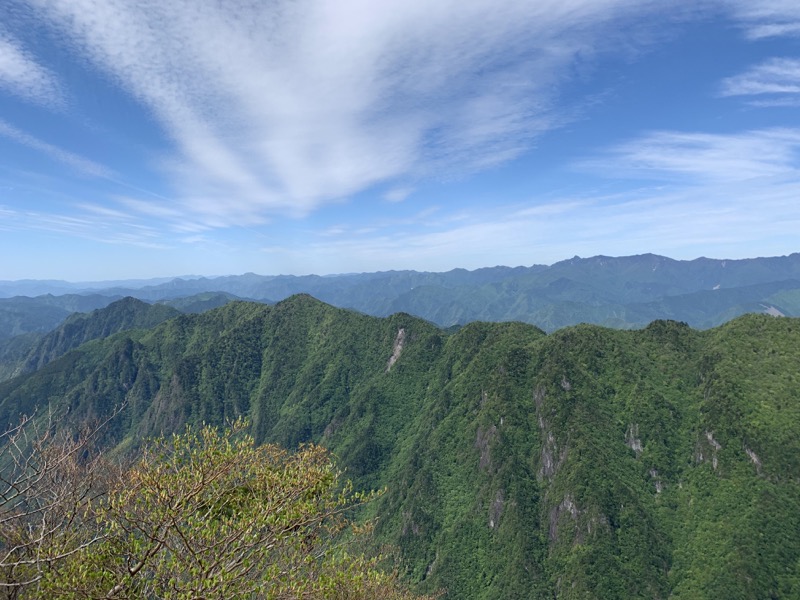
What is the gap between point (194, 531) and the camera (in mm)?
16438

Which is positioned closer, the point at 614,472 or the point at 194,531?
the point at 194,531

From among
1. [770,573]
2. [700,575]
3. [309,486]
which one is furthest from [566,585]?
[309,486]

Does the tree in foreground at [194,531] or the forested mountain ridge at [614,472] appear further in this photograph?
the forested mountain ridge at [614,472]

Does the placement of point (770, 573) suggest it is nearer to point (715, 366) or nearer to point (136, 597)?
point (715, 366)

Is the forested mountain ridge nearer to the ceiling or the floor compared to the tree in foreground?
nearer to the floor

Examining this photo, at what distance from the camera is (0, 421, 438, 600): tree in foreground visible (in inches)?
594

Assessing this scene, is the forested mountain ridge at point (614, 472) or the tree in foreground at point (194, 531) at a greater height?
the tree in foreground at point (194, 531)

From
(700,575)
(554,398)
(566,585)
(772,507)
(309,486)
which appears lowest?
(566,585)

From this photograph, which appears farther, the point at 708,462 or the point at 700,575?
the point at 708,462

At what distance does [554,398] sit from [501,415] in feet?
75.2

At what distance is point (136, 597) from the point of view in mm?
15297

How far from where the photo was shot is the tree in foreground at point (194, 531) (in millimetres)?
15078

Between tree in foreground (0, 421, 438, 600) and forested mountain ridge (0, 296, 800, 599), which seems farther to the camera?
forested mountain ridge (0, 296, 800, 599)

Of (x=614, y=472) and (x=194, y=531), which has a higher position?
(x=194, y=531)
